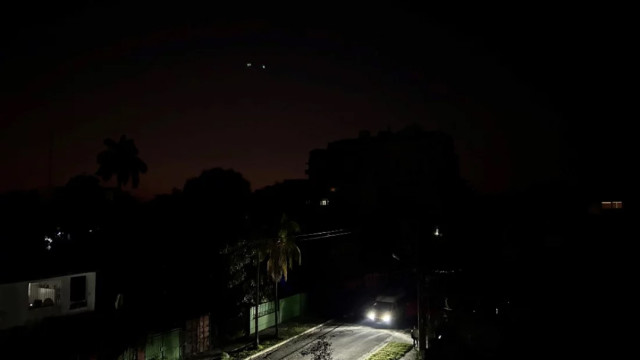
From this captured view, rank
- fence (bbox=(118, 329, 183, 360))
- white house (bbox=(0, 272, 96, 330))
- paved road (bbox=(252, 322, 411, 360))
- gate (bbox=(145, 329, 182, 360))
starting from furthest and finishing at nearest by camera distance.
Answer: paved road (bbox=(252, 322, 411, 360)) < gate (bbox=(145, 329, 182, 360)) < white house (bbox=(0, 272, 96, 330)) < fence (bbox=(118, 329, 183, 360))

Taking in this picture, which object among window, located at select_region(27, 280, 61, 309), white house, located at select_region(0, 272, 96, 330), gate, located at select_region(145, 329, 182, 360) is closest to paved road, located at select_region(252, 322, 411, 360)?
gate, located at select_region(145, 329, 182, 360)

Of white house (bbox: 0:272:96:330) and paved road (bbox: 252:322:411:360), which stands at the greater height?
white house (bbox: 0:272:96:330)

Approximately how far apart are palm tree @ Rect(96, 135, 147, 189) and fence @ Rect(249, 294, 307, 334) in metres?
28.9

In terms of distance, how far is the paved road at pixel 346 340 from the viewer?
87.2 ft

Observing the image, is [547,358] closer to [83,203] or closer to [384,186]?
[384,186]

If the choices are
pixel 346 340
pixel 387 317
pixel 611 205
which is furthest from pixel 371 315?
pixel 611 205

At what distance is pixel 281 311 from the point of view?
34781 millimetres

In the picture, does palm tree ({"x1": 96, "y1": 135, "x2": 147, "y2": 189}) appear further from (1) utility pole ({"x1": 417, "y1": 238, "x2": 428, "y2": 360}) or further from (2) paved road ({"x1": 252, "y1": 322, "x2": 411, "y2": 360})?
(1) utility pole ({"x1": 417, "y1": 238, "x2": 428, "y2": 360})

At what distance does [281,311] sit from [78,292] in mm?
14332

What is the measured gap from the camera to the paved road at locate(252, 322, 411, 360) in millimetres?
26578

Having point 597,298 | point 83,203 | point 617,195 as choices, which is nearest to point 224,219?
point 83,203

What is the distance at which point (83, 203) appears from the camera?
4869cm

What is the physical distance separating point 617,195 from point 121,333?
32340mm

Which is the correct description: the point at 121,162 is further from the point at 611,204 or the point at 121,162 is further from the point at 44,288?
the point at 611,204
